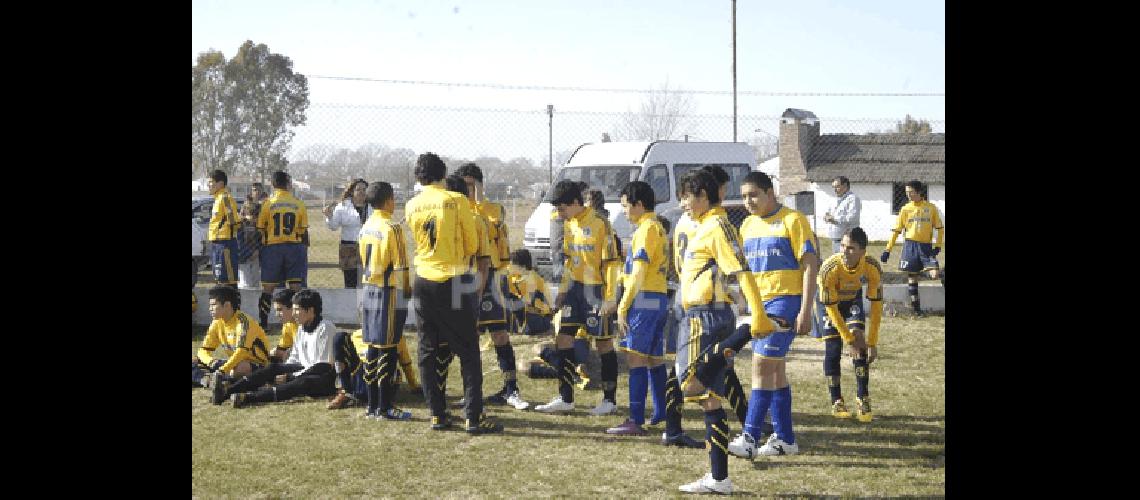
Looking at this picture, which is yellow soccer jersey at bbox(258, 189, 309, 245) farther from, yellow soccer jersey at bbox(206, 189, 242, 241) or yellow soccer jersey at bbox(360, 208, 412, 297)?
yellow soccer jersey at bbox(360, 208, 412, 297)

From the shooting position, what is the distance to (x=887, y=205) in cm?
3269

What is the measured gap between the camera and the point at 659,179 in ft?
53.0

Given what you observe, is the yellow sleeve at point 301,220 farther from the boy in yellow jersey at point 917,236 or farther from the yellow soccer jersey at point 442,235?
the boy in yellow jersey at point 917,236

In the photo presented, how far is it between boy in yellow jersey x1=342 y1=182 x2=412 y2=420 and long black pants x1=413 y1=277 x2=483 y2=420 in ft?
1.59

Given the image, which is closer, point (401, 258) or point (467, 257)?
point (467, 257)

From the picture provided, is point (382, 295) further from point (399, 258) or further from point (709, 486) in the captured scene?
point (709, 486)

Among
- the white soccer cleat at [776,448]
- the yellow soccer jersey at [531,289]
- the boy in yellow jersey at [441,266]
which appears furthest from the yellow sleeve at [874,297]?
the yellow soccer jersey at [531,289]

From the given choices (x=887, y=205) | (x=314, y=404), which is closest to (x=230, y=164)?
(x=887, y=205)

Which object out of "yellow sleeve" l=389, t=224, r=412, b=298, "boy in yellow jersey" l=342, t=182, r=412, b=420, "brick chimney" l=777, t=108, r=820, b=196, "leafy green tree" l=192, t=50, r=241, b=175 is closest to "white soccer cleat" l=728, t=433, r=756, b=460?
"boy in yellow jersey" l=342, t=182, r=412, b=420

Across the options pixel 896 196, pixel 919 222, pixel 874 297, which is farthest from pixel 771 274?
pixel 896 196

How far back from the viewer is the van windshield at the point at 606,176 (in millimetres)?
16094

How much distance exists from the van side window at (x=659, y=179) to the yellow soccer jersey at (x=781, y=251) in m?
9.72
